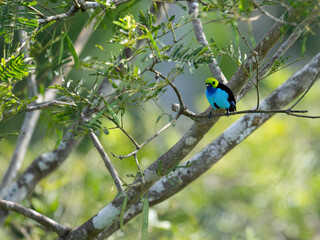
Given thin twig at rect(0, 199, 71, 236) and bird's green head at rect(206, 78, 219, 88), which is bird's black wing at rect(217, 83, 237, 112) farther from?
thin twig at rect(0, 199, 71, 236)

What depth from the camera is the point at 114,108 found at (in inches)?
76.9

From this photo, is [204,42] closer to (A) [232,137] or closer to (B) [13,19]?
(A) [232,137]

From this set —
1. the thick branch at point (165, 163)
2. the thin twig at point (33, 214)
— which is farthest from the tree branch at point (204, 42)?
the thin twig at point (33, 214)

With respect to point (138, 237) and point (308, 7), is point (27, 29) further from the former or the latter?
point (138, 237)

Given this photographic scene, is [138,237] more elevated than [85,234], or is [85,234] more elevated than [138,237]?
[85,234]

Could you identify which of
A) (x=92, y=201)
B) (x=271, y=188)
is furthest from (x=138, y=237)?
(x=271, y=188)

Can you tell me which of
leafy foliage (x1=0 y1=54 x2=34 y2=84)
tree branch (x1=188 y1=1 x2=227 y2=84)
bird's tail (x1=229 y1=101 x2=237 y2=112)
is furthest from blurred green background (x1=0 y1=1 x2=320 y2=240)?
leafy foliage (x1=0 y1=54 x2=34 y2=84)

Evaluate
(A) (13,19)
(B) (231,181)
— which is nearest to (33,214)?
(A) (13,19)

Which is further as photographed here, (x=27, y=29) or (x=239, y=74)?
(x=239, y=74)

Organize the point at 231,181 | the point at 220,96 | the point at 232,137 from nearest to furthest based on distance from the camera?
1. the point at 220,96
2. the point at 232,137
3. the point at 231,181

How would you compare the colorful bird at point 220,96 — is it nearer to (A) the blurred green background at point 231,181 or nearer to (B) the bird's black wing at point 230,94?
(B) the bird's black wing at point 230,94

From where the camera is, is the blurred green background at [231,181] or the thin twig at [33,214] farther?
the blurred green background at [231,181]

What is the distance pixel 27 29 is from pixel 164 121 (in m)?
3.52

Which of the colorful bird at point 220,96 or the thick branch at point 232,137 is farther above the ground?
the colorful bird at point 220,96
